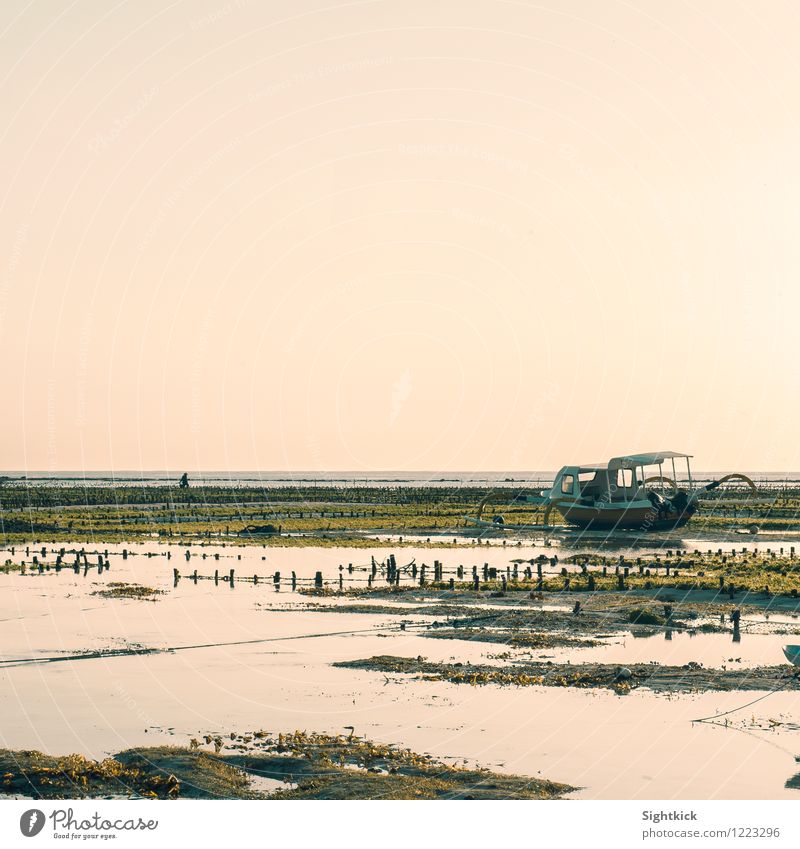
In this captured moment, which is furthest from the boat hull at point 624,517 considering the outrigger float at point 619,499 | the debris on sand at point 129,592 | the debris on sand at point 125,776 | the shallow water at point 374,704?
the debris on sand at point 125,776

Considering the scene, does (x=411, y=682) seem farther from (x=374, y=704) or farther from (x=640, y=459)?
(x=640, y=459)

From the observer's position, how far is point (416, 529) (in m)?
98.4

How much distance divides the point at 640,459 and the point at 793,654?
5042 cm

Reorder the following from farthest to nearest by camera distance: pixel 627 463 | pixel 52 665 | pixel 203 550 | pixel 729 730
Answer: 1. pixel 627 463
2. pixel 203 550
3. pixel 52 665
4. pixel 729 730

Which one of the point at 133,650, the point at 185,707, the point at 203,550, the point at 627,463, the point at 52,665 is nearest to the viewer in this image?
the point at 185,707

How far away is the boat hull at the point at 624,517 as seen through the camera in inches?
3378

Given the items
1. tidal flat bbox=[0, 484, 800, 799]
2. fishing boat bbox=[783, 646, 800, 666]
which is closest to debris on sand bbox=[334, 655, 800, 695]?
tidal flat bbox=[0, 484, 800, 799]

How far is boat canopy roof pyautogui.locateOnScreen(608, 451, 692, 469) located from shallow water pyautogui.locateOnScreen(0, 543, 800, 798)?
41.1 meters

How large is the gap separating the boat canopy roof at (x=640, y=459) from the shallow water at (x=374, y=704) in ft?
135

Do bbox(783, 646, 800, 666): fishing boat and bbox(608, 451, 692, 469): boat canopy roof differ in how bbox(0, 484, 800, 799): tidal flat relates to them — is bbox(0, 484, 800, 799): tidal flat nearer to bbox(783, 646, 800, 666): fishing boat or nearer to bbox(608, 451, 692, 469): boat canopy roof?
bbox(783, 646, 800, 666): fishing boat

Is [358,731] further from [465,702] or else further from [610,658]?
[610,658]

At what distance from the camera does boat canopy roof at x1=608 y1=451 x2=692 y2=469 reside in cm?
8244
